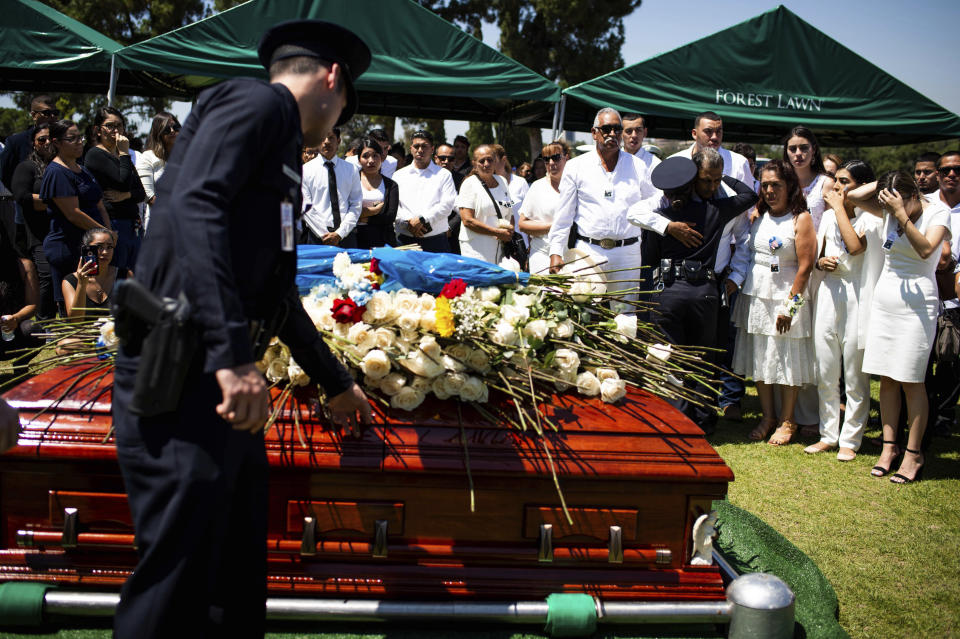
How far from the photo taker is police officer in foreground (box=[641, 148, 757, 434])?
459 cm

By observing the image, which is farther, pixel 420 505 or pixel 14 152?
pixel 14 152

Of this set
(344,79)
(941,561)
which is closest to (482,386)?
(344,79)

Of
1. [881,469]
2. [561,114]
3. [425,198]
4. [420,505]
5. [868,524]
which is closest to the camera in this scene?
[420,505]

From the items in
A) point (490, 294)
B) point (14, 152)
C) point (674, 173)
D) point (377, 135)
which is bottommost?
point (490, 294)

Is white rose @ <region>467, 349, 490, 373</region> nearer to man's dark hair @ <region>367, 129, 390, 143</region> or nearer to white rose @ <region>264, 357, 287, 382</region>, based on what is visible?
white rose @ <region>264, 357, 287, 382</region>

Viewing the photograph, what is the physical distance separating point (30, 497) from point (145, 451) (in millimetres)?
978

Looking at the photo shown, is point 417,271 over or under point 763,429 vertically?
over

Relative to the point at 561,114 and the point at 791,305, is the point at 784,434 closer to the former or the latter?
the point at 791,305

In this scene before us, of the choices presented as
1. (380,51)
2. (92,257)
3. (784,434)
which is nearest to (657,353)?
(784,434)

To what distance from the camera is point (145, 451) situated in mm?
1592

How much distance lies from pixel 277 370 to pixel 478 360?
660 mm

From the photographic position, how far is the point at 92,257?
4.74m

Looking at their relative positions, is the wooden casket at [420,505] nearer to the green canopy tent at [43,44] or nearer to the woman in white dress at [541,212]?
the woman in white dress at [541,212]

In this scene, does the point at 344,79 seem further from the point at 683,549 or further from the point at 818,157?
the point at 818,157
